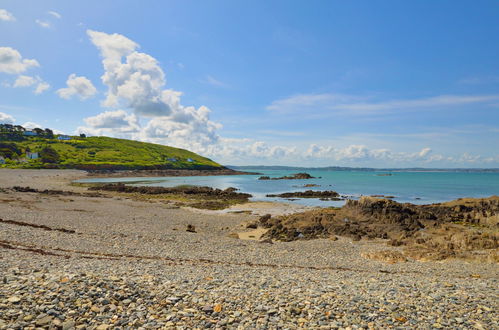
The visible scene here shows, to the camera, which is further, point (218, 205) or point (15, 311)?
point (218, 205)

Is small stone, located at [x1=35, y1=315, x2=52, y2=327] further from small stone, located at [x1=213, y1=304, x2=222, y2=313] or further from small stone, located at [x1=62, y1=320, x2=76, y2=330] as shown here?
small stone, located at [x1=213, y1=304, x2=222, y2=313]

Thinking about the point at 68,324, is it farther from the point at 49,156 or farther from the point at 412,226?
the point at 49,156

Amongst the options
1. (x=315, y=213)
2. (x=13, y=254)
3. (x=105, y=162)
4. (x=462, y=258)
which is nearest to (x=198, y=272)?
(x=13, y=254)

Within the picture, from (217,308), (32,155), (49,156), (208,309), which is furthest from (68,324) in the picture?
(32,155)

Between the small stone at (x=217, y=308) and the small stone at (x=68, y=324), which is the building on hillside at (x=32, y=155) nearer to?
the small stone at (x=68, y=324)

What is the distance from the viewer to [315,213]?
122 feet

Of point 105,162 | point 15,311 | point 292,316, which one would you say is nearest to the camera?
point 15,311

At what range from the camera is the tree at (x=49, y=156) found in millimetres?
153750

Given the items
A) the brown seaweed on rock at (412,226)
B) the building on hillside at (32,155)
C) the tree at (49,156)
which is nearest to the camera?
the brown seaweed on rock at (412,226)

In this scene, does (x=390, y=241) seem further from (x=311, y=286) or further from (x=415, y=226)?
(x=311, y=286)

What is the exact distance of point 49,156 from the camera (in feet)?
525

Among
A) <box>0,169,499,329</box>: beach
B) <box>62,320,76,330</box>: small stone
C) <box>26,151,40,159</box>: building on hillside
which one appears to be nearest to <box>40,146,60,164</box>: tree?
<box>26,151,40,159</box>: building on hillside

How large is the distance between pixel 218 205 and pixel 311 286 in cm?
4244

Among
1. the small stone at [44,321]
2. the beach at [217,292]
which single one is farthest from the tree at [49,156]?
the small stone at [44,321]
